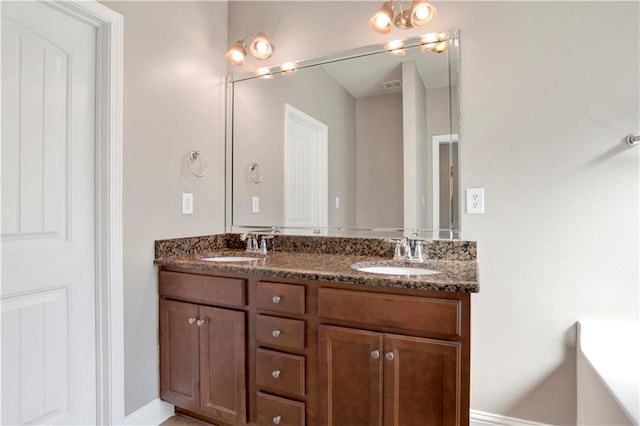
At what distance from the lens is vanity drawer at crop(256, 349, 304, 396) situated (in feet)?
4.76

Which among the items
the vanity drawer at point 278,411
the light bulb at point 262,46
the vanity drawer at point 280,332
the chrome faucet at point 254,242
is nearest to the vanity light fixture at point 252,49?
the light bulb at point 262,46

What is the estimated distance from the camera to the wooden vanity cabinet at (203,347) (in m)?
1.59

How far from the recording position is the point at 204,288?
1675 mm

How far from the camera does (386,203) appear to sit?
1.93 m

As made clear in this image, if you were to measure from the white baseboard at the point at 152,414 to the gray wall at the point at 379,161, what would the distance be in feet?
4.67

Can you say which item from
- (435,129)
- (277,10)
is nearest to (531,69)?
(435,129)

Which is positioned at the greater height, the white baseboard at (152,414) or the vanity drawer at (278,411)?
the vanity drawer at (278,411)

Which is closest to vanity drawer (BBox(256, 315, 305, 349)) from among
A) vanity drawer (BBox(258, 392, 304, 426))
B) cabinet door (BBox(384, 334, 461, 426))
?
vanity drawer (BBox(258, 392, 304, 426))

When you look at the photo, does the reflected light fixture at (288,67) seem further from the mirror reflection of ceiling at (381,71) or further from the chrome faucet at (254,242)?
the chrome faucet at (254,242)

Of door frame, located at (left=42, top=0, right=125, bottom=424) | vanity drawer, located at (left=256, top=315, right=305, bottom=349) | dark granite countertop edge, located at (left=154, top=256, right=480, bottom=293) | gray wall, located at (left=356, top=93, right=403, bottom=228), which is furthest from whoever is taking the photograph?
gray wall, located at (left=356, top=93, right=403, bottom=228)

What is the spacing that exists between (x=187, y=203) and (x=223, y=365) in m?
0.91

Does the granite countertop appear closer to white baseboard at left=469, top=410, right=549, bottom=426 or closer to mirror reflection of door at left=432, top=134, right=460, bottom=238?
mirror reflection of door at left=432, top=134, right=460, bottom=238

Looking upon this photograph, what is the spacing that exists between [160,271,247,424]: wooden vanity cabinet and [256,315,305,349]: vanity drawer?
0.11 metres

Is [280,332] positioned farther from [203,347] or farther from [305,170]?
[305,170]
